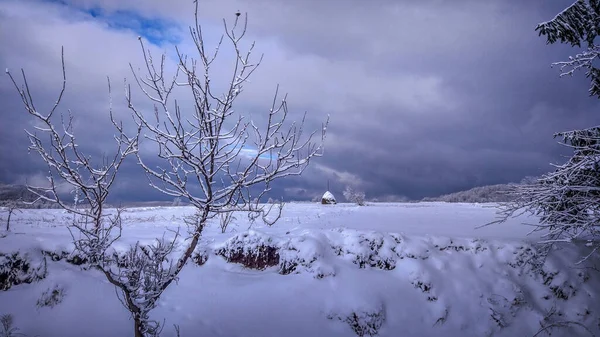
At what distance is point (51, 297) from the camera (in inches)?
262

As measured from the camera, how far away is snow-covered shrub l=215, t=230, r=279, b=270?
26.3ft

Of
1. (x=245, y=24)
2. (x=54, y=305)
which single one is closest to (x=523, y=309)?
(x=245, y=24)

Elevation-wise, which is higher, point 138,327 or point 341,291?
point 138,327

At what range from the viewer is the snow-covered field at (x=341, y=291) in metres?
6.42

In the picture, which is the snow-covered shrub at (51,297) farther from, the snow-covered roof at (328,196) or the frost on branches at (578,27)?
the snow-covered roof at (328,196)

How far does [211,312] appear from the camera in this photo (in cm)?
666

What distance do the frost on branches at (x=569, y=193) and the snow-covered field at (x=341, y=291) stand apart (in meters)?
1.80

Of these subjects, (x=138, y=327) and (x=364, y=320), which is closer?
(x=138, y=327)

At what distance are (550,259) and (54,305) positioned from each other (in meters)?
11.7

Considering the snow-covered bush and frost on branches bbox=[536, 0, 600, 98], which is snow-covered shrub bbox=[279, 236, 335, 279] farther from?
frost on branches bbox=[536, 0, 600, 98]

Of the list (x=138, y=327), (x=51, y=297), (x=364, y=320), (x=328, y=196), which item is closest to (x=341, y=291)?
(x=364, y=320)

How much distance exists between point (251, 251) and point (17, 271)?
5112 millimetres

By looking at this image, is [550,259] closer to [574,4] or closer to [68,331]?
[574,4]

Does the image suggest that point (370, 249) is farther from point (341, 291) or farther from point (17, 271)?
point (17, 271)
